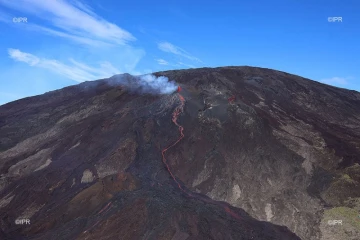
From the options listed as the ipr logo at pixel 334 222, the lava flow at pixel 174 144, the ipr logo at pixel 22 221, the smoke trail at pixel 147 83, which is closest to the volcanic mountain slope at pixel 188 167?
the lava flow at pixel 174 144

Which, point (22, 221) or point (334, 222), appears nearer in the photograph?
point (334, 222)

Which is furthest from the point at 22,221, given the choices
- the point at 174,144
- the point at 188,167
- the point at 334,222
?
the point at 334,222

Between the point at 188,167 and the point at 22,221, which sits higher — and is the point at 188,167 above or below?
above

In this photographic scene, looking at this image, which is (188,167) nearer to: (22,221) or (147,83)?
(22,221)

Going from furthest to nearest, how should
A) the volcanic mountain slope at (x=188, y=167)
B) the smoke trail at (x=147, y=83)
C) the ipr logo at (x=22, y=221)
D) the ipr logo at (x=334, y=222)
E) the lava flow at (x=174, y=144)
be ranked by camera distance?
the smoke trail at (x=147, y=83) → the ipr logo at (x=22, y=221) → the lava flow at (x=174, y=144) → the ipr logo at (x=334, y=222) → the volcanic mountain slope at (x=188, y=167)

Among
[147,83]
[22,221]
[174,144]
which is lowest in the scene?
[22,221]

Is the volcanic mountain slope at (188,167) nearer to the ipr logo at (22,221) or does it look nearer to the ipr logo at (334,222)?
the ipr logo at (334,222)

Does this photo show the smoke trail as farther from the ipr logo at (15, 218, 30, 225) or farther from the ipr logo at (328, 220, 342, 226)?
the ipr logo at (328, 220, 342, 226)
